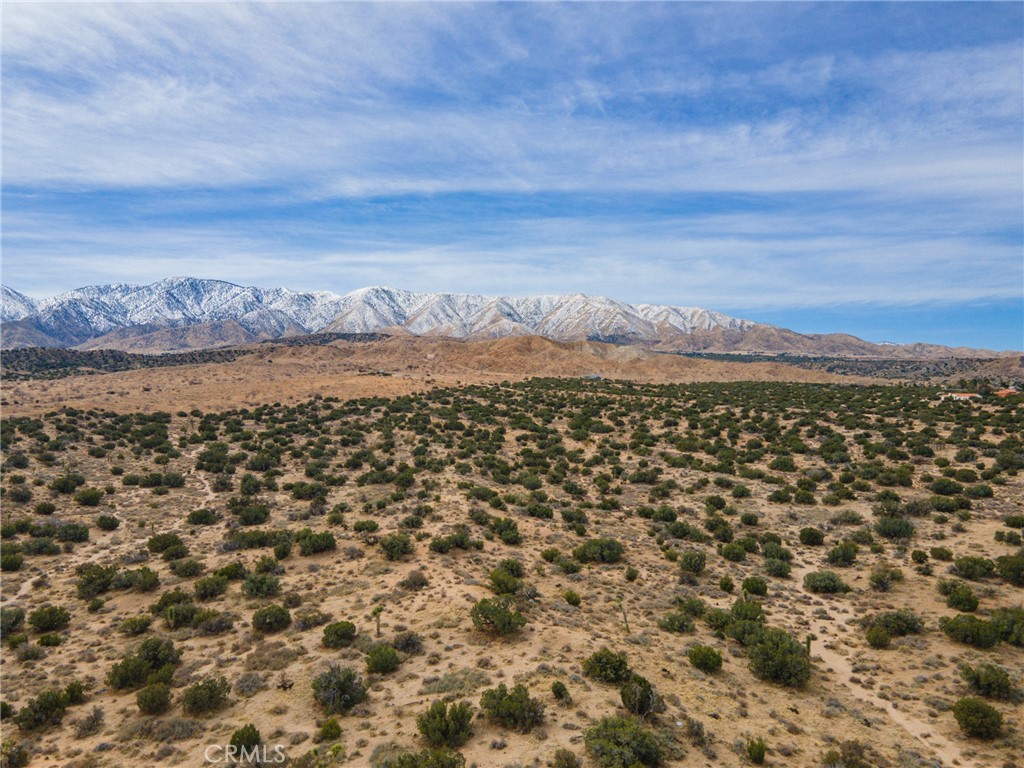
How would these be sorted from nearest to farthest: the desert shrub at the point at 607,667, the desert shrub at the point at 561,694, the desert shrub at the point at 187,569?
the desert shrub at the point at 561,694 < the desert shrub at the point at 607,667 < the desert shrub at the point at 187,569

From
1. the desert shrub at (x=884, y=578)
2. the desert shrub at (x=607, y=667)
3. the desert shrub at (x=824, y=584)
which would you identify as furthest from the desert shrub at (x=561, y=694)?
the desert shrub at (x=884, y=578)

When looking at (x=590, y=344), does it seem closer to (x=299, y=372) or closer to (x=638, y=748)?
(x=299, y=372)

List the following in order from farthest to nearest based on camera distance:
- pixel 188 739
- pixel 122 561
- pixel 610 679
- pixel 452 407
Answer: pixel 452 407 < pixel 122 561 < pixel 610 679 < pixel 188 739

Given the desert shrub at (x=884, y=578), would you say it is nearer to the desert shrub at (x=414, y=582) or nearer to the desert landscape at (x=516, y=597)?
the desert landscape at (x=516, y=597)

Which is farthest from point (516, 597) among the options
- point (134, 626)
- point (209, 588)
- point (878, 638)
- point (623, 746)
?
point (134, 626)

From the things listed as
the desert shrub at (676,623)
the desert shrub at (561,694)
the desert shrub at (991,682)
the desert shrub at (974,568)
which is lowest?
the desert shrub at (676,623)

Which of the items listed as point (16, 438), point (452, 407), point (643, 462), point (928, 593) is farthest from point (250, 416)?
point (928, 593)

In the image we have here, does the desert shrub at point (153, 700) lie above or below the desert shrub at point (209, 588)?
above

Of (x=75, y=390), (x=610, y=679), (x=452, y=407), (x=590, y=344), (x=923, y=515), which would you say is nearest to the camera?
(x=610, y=679)
